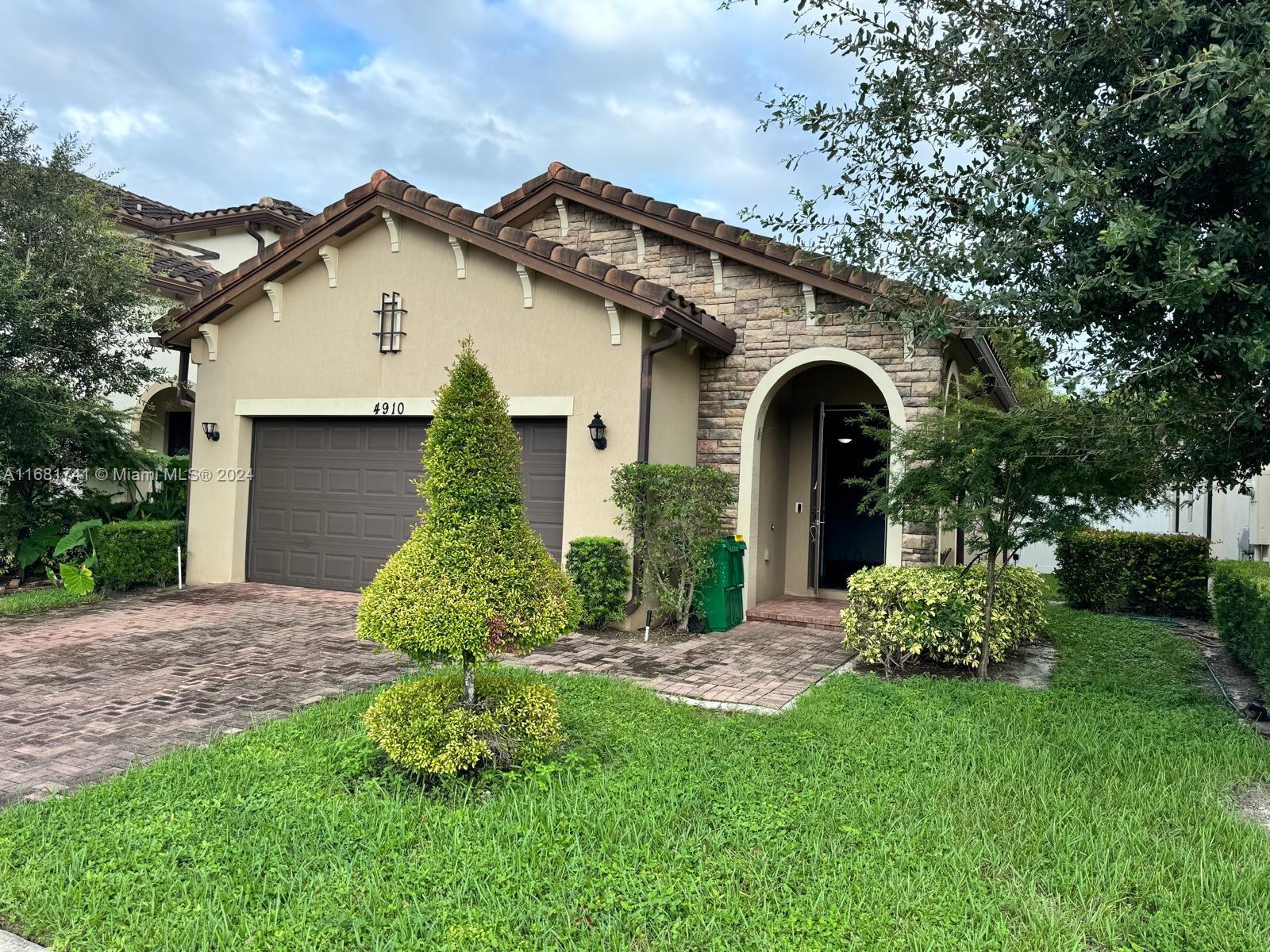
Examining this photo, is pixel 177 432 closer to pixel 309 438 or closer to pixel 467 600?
pixel 309 438

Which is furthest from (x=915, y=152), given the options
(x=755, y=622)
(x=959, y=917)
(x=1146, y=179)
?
(x=755, y=622)

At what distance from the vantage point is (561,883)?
3160mm

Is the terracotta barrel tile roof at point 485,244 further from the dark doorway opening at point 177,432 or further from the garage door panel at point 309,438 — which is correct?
the dark doorway opening at point 177,432

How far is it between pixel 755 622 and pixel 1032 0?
22.1ft

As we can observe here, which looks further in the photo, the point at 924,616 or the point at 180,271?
the point at 180,271

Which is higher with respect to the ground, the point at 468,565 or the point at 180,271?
the point at 180,271

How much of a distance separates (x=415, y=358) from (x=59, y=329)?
480 cm

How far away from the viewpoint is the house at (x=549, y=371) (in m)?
8.97

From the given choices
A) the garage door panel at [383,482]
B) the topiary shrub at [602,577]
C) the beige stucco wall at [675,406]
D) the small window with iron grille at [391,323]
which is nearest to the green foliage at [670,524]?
the topiary shrub at [602,577]

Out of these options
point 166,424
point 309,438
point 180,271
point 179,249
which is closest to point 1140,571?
point 309,438

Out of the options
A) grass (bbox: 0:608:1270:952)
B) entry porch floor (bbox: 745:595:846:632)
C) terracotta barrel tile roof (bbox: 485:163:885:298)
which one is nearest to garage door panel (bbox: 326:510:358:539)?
terracotta barrel tile roof (bbox: 485:163:885:298)

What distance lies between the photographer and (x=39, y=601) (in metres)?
9.62

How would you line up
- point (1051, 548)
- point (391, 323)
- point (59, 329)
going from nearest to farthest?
point (391, 323), point (59, 329), point (1051, 548)

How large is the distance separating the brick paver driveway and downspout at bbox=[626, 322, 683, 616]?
8.55 feet
